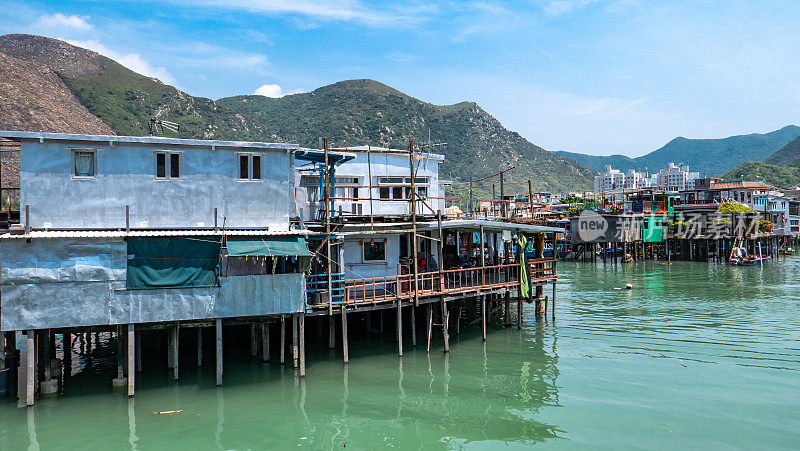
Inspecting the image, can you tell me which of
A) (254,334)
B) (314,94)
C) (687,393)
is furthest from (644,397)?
(314,94)

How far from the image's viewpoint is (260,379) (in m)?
21.1

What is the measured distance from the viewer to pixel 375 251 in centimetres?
2617

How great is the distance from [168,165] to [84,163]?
301 cm

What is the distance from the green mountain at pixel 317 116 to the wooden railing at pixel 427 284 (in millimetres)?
67568

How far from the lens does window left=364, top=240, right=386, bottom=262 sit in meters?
26.0

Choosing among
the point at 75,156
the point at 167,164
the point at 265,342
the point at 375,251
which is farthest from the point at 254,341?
the point at 75,156

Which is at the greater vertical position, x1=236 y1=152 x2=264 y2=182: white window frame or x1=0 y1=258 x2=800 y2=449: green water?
x1=236 y1=152 x2=264 y2=182: white window frame

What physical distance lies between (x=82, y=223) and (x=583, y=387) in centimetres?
2074

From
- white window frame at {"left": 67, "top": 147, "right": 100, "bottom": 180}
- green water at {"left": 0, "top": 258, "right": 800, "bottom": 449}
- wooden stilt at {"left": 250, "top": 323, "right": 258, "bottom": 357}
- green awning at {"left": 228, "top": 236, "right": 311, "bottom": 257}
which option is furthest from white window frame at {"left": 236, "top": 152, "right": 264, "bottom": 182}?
green water at {"left": 0, "top": 258, "right": 800, "bottom": 449}

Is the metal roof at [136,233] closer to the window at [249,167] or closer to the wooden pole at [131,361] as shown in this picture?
the window at [249,167]

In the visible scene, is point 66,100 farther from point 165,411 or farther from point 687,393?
point 687,393

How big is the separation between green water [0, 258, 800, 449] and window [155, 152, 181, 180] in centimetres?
832

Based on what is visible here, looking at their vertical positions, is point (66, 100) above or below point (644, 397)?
above

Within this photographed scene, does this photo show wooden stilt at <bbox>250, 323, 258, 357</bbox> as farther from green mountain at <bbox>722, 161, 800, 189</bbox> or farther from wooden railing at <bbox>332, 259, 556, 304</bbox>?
green mountain at <bbox>722, 161, 800, 189</bbox>
